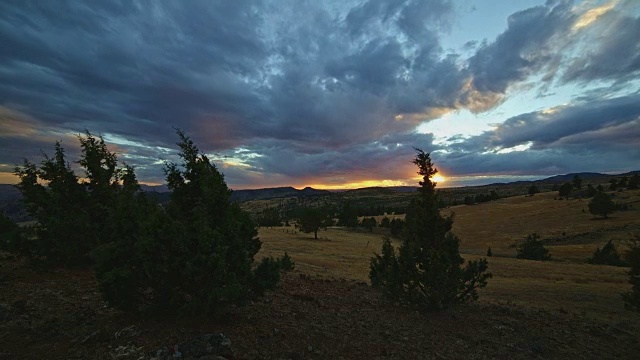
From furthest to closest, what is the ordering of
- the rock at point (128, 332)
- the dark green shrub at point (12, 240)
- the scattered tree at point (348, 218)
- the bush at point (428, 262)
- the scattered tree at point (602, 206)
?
the scattered tree at point (348, 218) < the scattered tree at point (602, 206) < the dark green shrub at point (12, 240) < the bush at point (428, 262) < the rock at point (128, 332)

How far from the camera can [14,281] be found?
11992 mm

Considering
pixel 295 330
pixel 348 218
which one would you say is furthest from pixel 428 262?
pixel 348 218

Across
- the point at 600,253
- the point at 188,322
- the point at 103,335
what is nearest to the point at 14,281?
the point at 103,335

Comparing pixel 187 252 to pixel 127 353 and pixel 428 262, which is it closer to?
pixel 127 353

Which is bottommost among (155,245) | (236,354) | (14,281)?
(236,354)

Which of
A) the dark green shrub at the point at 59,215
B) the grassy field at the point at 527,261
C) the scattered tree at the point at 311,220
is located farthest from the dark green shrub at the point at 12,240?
the scattered tree at the point at 311,220

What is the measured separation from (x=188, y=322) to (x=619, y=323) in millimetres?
17509

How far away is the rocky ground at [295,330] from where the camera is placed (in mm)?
7914

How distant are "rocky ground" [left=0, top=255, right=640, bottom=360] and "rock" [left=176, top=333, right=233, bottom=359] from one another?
0.02 m

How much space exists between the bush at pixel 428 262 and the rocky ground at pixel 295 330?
2.35ft

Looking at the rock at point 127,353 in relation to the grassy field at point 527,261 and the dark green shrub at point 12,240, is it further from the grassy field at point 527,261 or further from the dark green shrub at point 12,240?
the grassy field at point 527,261

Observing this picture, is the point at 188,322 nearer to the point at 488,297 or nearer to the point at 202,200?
the point at 202,200

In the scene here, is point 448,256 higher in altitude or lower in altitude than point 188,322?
higher

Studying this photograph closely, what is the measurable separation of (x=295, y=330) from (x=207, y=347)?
292 cm
